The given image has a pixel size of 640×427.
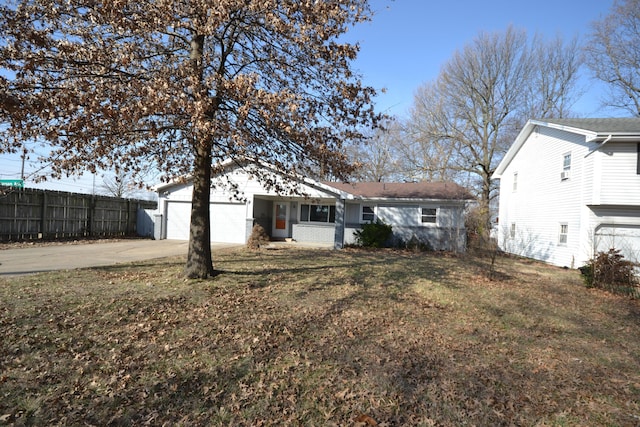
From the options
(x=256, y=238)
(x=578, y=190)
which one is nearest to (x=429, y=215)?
(x=578, y=190)

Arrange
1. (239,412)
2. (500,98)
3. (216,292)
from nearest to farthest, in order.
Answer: (239,412) < (216,292) < (500,98)

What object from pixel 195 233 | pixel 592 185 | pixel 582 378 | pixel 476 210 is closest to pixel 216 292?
pixel 195 233

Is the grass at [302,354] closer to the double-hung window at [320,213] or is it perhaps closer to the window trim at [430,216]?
the window trim at [430,216]

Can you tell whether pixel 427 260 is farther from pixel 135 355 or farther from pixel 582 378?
pixel 135 355

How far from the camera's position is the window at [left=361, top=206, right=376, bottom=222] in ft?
60.7

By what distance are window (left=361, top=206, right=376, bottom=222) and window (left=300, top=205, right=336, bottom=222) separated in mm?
1668

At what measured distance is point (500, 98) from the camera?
27.6 meters

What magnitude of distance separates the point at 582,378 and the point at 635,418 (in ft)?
2.77

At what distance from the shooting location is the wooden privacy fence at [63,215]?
14289mm

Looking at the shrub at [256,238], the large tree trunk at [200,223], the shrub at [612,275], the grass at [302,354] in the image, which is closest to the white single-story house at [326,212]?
the shrub at [256,238]

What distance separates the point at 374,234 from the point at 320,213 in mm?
3592

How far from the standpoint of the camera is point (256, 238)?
626 inches

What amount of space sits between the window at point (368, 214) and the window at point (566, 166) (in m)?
8.35

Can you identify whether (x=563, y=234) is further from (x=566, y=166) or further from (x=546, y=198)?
(x=566, y=166)
